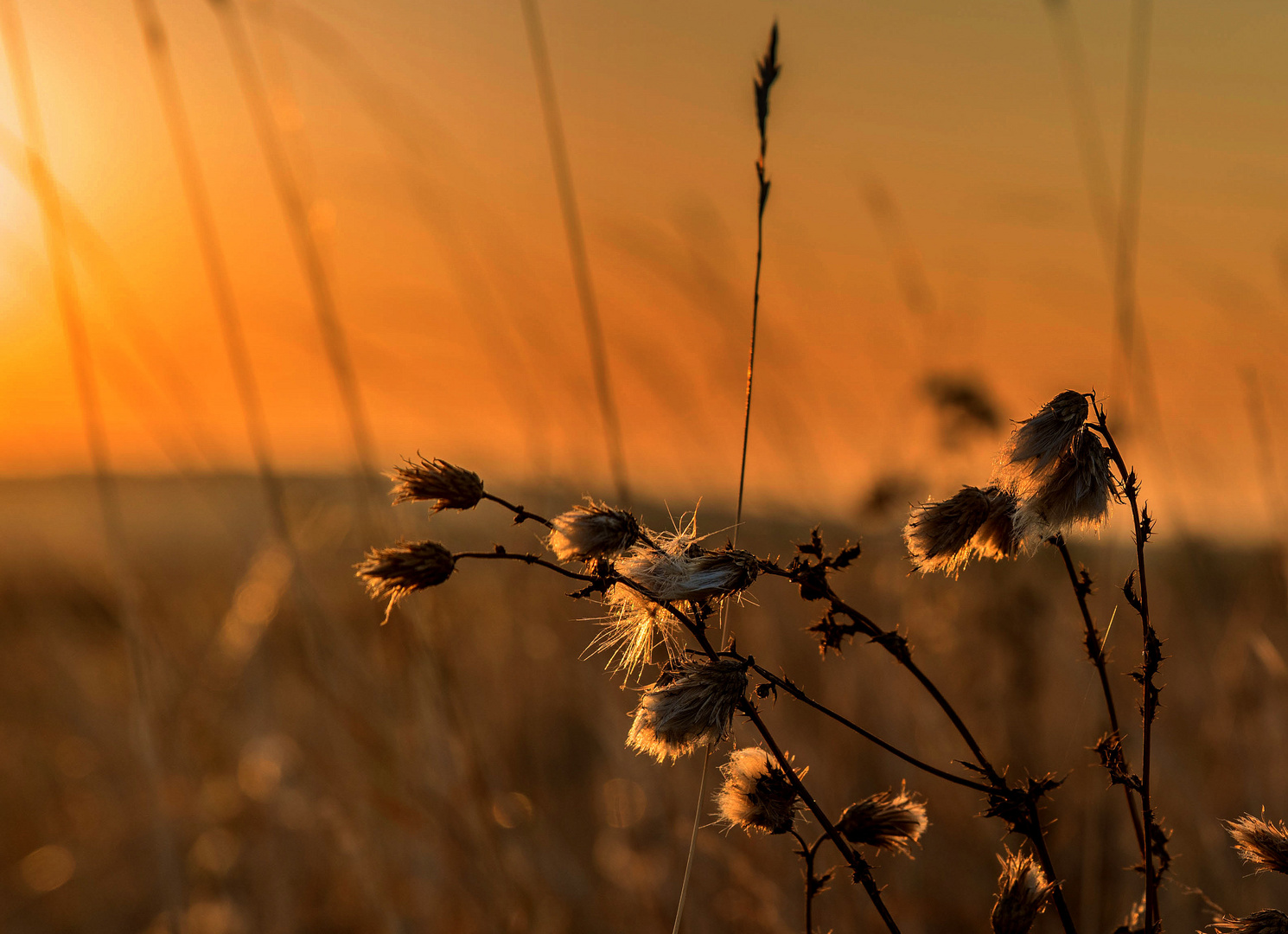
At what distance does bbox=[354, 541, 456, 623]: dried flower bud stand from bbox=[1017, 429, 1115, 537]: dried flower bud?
592 mm

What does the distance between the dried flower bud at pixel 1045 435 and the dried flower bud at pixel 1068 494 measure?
0.04 feet

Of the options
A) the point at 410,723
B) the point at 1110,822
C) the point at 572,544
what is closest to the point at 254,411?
the point at 410,723

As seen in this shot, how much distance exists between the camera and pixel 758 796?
935mm

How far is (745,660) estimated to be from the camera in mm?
885

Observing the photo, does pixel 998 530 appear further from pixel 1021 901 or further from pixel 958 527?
Result: pixel 1021 901

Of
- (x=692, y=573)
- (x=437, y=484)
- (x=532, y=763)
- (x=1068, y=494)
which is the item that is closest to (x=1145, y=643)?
(x=1068, y=494)

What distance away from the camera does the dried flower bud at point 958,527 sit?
35.9 inches

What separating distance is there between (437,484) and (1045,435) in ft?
2.07

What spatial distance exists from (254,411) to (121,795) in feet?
7.81

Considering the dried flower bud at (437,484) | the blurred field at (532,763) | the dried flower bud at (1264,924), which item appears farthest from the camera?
the blurred field at (532,763)

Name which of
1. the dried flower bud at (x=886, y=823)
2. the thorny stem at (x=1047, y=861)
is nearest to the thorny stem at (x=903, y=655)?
the thorny stem at (x=1047, y=861)

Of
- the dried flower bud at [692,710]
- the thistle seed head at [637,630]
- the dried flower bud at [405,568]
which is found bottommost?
the dried flower bud at [692,710]

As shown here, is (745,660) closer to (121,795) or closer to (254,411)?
(254,411)

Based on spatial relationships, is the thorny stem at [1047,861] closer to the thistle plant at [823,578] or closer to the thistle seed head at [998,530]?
the thistle plant at [823,578]
